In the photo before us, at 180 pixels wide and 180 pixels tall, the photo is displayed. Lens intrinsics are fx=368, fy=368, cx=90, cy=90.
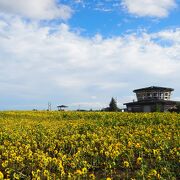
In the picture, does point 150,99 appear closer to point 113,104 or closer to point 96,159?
point 113,104

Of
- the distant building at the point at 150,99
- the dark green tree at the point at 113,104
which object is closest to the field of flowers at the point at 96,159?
the distant building at the point at 150,99

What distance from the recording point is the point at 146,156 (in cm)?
987

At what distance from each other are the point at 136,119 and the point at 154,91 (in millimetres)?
40702

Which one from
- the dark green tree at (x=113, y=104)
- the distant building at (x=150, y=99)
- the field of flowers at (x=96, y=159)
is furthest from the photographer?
the dark green tree at (x=113, y=104)

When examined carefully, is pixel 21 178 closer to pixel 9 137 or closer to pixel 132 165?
pixel 132 165

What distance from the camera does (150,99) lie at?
59.0m

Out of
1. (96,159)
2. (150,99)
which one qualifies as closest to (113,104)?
(150,99)

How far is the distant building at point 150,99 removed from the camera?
2174 inches

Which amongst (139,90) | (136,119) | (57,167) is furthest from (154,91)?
(57,167)

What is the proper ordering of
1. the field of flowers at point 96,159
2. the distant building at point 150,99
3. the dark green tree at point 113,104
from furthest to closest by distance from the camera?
the dark green tree at point 113,104 < the distant building at point 150,99 < the field of flowers at point 96,159

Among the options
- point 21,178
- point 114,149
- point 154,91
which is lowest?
point 21,178

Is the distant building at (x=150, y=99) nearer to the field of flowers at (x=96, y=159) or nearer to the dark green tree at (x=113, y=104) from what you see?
the dark green tree at (x=113, y=104)

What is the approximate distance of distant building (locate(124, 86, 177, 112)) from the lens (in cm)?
5522

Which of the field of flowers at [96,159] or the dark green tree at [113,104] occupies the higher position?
the dark green tree at [113,104]
